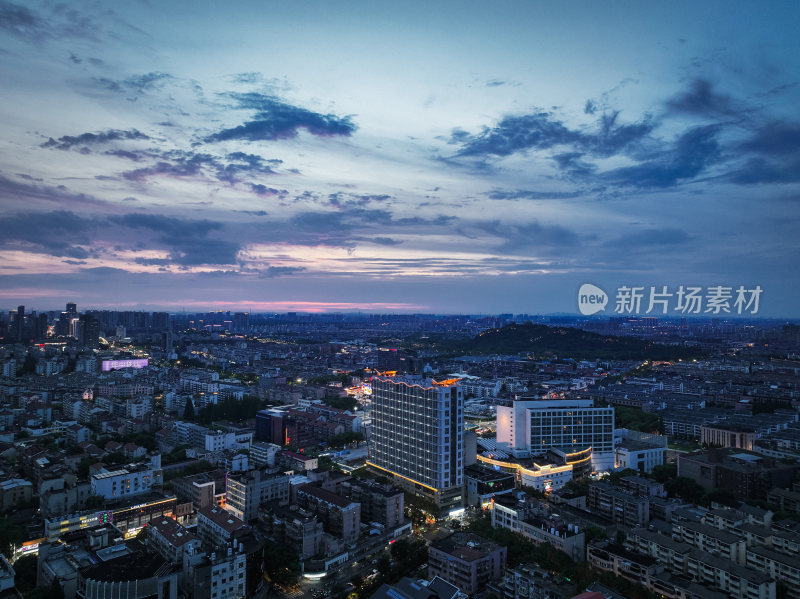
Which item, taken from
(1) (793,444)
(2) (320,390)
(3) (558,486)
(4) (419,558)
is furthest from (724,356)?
(4) (419,558)

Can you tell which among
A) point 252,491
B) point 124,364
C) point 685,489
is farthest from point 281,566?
point 124,364

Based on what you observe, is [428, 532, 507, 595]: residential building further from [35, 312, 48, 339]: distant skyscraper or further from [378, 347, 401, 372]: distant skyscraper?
[35, 312, 48, 339]: distant skyscraper

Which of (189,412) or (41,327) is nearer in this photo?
(189,412)

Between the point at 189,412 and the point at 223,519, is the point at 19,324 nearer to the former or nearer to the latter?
the point at 189,412

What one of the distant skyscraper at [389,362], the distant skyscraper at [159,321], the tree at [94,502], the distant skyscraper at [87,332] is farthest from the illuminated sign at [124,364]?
the distant skyscraper at [159,321]

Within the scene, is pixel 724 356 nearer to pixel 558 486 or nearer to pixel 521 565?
pixel 558 486

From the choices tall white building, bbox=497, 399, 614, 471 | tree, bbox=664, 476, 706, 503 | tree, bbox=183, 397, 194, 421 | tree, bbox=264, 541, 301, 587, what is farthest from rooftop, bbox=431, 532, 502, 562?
tree, bbox=183, 397, 194, 421
